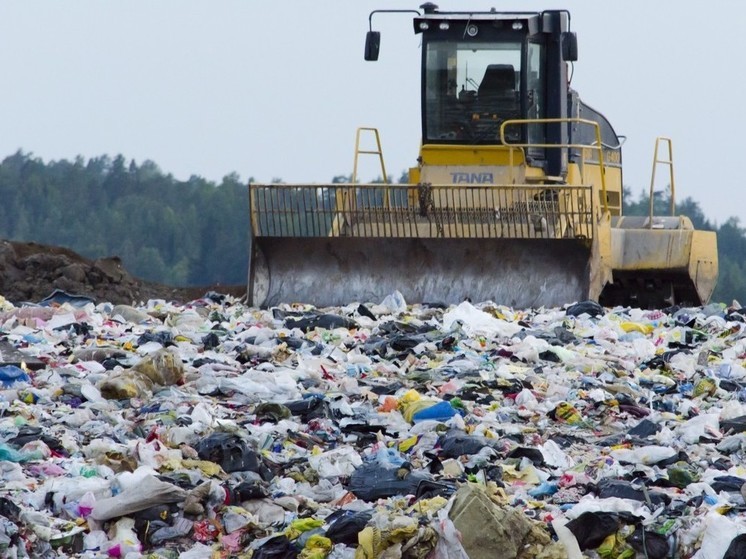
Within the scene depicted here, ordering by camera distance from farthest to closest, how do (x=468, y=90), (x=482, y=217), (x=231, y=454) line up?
1. (x=468, y=90)
2. (x=482, y=217)
3. (x=231, y=454)

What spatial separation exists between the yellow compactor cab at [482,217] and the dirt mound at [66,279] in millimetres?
3771

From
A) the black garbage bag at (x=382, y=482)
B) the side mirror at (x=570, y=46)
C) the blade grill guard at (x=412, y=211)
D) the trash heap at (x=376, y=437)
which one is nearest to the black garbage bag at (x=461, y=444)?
the trash heap at (x=376, y=437)

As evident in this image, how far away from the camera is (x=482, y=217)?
12.4 meters

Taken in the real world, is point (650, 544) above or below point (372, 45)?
below

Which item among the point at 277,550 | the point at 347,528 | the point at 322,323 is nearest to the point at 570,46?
the point at 322,323

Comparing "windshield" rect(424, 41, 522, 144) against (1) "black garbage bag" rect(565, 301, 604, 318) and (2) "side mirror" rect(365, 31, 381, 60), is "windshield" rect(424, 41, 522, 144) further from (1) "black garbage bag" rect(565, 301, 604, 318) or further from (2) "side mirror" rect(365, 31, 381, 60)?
(1) "black garbage bag" rect(565, 301, 604, 318)

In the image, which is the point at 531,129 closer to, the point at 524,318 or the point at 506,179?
the point at 506,179

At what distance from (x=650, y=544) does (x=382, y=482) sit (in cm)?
125

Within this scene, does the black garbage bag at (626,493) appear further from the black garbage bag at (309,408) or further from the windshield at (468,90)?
the windshield at (468,90)

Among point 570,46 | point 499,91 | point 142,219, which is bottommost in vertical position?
point 142,219

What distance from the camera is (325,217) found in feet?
41.7

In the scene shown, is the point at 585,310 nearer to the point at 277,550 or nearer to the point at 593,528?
the point at 593,528

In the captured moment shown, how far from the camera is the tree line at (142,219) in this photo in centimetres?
4759

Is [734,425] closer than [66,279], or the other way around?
[734,425]
